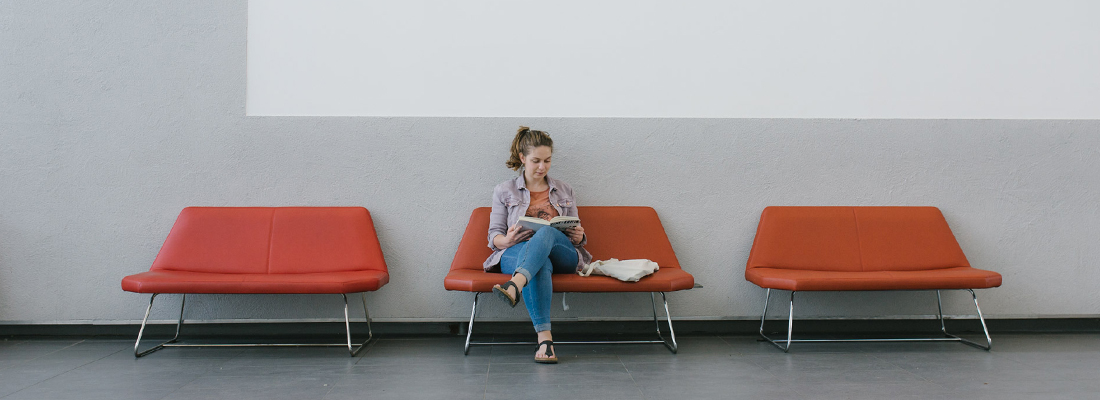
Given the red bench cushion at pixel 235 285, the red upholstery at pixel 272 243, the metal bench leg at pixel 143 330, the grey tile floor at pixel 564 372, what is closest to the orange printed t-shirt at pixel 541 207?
the grey tile floor at pixel 564 372

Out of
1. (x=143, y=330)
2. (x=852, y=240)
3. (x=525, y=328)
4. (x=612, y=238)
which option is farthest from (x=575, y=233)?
(x=143, y=330)

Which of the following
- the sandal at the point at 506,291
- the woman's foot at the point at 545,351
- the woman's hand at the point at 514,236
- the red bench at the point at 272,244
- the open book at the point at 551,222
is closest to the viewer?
the sandal at the point at 506,291

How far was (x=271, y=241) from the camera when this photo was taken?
10.2ft

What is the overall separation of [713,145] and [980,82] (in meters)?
1.48

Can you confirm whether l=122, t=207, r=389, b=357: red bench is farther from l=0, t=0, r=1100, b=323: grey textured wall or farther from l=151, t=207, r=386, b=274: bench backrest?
l=0, t=0, r=1100, b=323: grey textured wall

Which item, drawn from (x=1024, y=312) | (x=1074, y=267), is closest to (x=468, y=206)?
(x=1024, y=312)

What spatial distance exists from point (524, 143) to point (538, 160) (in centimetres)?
12

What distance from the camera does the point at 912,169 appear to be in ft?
11.1

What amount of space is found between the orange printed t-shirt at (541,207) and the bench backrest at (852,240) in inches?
41.0

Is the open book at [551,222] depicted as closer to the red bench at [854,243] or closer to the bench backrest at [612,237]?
the bench backrest at [612,237]

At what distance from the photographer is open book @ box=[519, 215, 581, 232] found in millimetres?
2701

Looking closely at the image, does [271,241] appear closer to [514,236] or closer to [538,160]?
[514,236]

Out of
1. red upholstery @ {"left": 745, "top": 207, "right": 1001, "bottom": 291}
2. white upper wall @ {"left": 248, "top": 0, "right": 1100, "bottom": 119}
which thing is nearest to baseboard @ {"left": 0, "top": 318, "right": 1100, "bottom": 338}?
red upholstery @ {"left": 745, "top": 207, "right": 1001, "bottom": 291}

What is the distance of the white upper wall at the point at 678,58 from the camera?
3.29 meters
